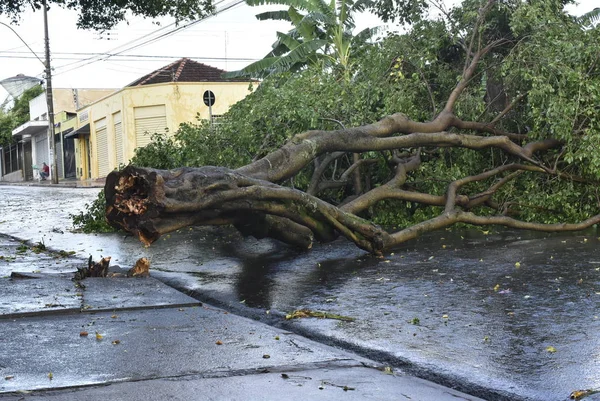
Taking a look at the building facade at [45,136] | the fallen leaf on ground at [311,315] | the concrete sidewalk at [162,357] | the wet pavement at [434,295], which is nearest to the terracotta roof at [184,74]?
the building facade at [45,136]

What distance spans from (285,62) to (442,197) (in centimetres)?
1478

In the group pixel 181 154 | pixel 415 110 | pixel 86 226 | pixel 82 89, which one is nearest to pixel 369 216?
pixel 415 110

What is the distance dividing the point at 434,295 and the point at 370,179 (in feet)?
19.2

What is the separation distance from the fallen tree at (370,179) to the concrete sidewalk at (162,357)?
948mm

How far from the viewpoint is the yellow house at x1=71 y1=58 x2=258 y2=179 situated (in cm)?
3688

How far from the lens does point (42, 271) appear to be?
7801 mm

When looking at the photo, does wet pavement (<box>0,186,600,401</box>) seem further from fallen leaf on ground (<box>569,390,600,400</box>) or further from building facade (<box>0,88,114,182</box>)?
building facade (<box>0,88,114,182</box>)

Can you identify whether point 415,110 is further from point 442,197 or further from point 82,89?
point 82,89

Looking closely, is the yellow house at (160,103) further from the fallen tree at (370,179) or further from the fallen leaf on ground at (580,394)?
the fallen leaf on ground at (580,394)

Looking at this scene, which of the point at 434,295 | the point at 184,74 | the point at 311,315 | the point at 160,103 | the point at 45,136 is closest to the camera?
the point at 311,315

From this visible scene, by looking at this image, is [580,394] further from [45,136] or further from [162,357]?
[45,136]

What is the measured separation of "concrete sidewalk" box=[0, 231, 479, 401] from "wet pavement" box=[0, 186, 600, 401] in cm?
14

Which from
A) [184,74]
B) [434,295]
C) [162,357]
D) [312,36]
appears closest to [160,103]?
[184,74]

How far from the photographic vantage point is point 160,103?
37.2 m
